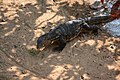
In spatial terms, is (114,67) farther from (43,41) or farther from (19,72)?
(19,72)

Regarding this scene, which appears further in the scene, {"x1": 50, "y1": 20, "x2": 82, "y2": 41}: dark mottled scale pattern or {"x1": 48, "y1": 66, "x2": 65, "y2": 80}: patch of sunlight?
{"x1": 50, "y1": 20, "x2": 82, "y2": 41}: dark mottled scale pattern

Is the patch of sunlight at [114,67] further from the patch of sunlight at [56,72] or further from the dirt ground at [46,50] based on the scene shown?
the patch of sunlight at [56,72]

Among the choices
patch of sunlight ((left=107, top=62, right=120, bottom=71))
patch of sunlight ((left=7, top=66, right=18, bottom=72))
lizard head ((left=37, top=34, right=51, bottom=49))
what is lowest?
patch of sunlight ((left=107, top=62, right=120, bottom=71))

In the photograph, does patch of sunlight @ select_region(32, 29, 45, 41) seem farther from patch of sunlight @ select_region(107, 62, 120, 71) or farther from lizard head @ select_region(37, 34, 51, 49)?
patch of sunlight @ select_region(107, 62, 120, 71)

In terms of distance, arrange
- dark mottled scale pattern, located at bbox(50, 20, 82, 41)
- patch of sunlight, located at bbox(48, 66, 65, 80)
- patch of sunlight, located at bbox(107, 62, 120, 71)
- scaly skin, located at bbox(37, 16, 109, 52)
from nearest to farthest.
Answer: patch of sunlight, located at bbox(48, 66, 65, 80)
patch of sunlight, located at bbox(107, 62, 120, 71)
scaly skin, located at bbox(37, 16, 109, 52)
dark mottled scale pattern, located at bbox(50, 20, 82, 41)

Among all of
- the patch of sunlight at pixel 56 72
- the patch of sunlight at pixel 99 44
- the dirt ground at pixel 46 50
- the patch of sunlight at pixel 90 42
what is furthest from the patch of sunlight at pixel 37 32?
the patch of sunlight at pixel 99 44

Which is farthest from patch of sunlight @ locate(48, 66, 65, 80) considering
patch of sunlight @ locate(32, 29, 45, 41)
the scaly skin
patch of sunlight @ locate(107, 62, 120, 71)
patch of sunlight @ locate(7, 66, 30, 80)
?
patch of sunlight @ locate(32, 29, 45, 41)
